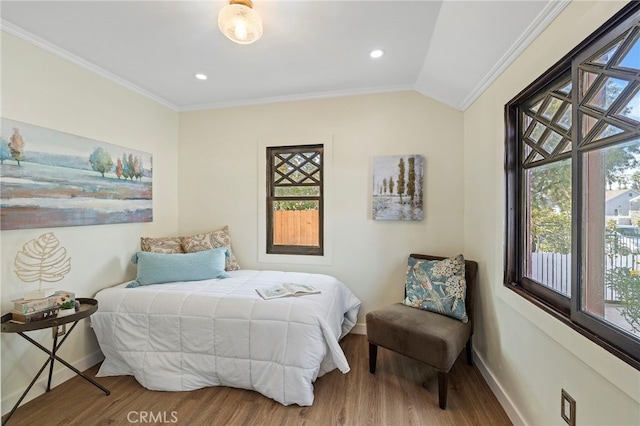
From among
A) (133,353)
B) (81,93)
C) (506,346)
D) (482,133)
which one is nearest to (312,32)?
(482,133)

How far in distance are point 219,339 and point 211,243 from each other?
1202mm

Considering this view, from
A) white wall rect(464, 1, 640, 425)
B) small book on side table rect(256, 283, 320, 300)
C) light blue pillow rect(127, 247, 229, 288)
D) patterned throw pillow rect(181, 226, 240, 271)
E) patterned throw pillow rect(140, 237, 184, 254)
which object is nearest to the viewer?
white wall rect(464, 1, 640, 425)

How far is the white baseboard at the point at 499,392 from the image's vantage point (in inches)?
64.5

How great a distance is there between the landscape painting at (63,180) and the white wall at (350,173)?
2.26 ft

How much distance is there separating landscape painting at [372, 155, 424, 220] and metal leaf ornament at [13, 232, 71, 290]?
2618mm

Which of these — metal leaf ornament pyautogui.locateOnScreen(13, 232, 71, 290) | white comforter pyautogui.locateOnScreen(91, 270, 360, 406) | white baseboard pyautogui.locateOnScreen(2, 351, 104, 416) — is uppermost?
metal leaf ornament pyautogui.locateOnScreen(13, 232, 71, 290)

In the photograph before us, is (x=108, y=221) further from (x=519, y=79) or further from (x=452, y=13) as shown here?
(x=519, y=79)

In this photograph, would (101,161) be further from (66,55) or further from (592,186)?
(592,186)

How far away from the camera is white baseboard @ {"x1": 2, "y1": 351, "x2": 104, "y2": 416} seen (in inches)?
69.5

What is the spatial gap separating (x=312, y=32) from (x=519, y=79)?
137 centimetres

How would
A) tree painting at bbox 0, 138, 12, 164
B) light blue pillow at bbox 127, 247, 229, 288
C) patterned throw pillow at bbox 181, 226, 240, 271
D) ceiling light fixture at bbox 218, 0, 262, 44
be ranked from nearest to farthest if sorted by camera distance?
ceiling light fixture at bbox 218, 0, 262, 44
tree painting at bbox 0, 138, 12, 164
light blue pillow at bbox 127, 247, 229, 288
patterned throw pillow at bbox 181, 226, 240, 271

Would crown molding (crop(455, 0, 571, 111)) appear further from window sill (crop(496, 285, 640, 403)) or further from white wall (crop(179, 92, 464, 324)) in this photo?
window sill (crop(496, 285, 640, 403))

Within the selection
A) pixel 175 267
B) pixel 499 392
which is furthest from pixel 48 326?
pixel 499 392

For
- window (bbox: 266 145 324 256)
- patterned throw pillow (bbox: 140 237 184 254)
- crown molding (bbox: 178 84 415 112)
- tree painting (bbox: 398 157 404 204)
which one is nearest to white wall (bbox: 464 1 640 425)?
tree painting (bbox: 398 157 404 204)
